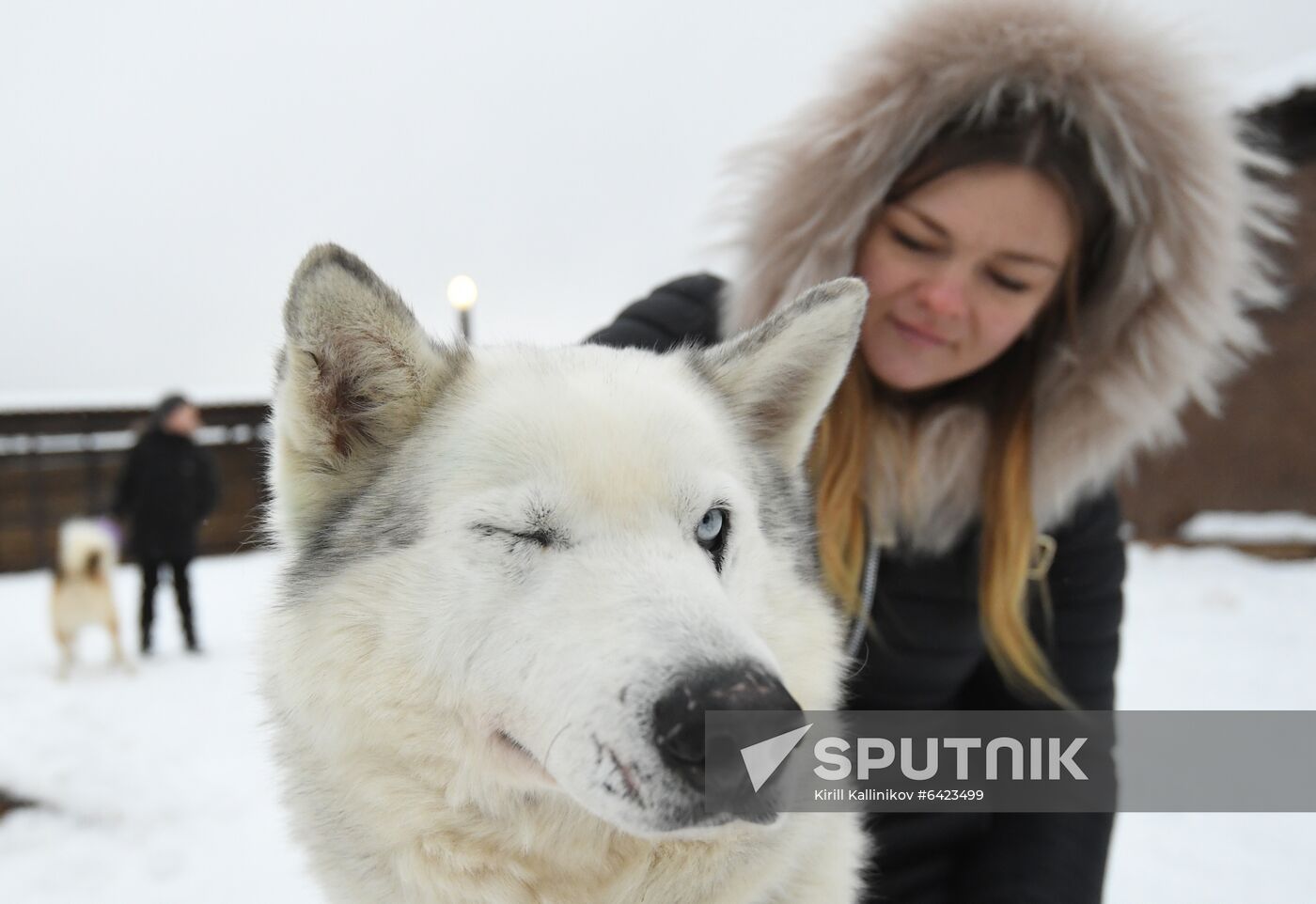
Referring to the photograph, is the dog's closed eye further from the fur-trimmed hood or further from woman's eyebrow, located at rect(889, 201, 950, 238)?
woman's eyebrow, located at rect(889, 201, 950, 238)

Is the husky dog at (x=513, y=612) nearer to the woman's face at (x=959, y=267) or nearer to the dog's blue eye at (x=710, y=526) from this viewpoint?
the dog's blue eye at (x=710, y=526)

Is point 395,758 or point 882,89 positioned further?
point 882,89

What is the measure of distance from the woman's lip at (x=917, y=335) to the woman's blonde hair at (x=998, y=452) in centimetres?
17

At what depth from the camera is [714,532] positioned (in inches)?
58.6

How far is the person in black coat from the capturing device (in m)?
7.38

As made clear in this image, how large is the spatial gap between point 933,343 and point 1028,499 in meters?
0.56

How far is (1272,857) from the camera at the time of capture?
10.0 ft

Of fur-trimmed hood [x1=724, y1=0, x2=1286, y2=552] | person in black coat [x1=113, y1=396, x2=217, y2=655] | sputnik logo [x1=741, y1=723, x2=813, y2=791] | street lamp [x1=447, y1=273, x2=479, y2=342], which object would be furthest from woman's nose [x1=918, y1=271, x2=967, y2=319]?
person in black coat [x1=113, y1=396, x2=217, y2=655]

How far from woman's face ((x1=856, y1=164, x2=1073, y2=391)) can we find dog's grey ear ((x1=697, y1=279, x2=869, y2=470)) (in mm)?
591

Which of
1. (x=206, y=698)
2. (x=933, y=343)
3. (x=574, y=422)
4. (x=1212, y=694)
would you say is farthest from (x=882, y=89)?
(x=206, y=698)

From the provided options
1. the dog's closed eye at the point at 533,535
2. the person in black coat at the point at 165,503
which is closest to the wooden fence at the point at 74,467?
the person in black coat at the point at 165,503

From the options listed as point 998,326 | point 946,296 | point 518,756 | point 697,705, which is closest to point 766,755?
point 697,705

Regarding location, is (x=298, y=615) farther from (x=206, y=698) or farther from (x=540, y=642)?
(x=206, y=698)

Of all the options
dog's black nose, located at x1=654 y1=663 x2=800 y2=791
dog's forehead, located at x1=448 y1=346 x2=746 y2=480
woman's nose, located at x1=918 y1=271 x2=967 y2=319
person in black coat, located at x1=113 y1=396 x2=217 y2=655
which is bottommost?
person in black coat, located at x1=113 y1=396 x2=217 y2=655
